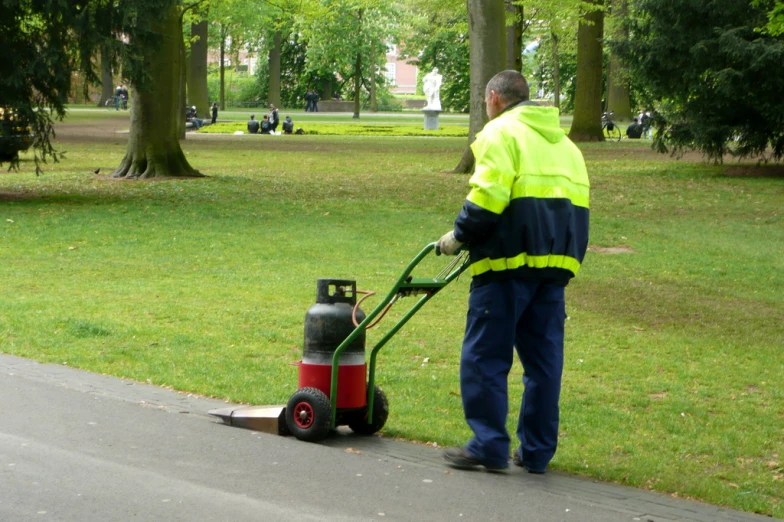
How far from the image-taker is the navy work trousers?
20.0 feet

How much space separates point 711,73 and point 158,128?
39.2 ft

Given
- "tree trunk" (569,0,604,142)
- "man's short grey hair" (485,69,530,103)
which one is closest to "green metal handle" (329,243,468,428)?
"man's short grey hair" (485,69,530,103)

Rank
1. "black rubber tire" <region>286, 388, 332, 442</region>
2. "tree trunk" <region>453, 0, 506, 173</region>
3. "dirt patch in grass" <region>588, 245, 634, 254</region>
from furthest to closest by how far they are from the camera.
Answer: "tree trunk" <region>453, 0, 506, 173</region>
"dirt patch in grass" <region>588, 245, 634, 254</region>
"black rubber tire" <region>286, 388, 332, 442</region>

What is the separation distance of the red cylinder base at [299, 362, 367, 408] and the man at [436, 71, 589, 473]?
792 millimetres

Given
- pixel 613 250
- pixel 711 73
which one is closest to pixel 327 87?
pixel 711 73

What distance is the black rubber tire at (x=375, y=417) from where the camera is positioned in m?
6.96

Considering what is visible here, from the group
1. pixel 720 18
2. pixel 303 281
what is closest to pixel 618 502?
pixel 303 281

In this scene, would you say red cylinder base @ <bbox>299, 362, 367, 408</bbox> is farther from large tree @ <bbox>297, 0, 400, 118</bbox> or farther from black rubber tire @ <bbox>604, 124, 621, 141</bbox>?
large tree @ <bbox>297, 0, 400, 118</bbox>

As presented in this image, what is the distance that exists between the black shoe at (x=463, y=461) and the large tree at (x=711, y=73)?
1933cm

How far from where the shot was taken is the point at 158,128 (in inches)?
956

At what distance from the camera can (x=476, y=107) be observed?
25469mm

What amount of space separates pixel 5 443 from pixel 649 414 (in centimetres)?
403

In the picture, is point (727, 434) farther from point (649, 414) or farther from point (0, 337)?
point (0, 337)

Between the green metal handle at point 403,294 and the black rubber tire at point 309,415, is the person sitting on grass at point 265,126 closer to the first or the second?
the green metal handle at point 403,294
